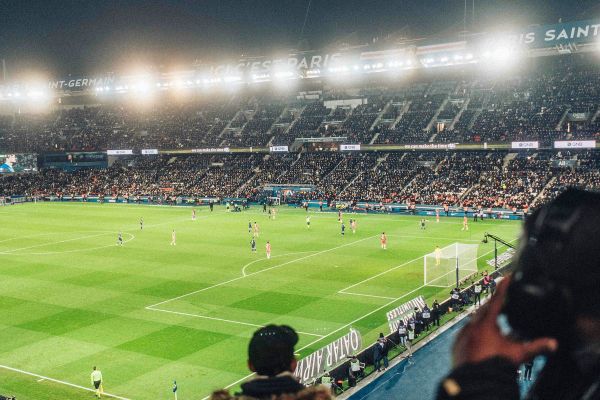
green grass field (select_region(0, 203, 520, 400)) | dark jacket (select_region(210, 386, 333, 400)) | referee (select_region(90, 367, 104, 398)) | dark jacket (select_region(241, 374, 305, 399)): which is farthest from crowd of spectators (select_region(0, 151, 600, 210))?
dark jacket (select_region(210, 386, 333, 400))

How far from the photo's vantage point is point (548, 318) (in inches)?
58.3

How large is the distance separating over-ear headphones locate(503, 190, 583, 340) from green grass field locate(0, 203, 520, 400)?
1881 cm

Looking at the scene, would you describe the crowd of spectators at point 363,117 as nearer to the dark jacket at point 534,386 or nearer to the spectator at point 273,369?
the spectator at point 273,369

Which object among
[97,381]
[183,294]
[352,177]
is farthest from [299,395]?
[352,177]

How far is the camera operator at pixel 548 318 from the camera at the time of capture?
145cm

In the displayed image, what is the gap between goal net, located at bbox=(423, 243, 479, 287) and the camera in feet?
108

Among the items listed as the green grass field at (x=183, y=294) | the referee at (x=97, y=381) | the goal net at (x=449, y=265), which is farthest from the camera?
the goal net at (x=449, y=265)

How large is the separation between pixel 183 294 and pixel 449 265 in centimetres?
1456

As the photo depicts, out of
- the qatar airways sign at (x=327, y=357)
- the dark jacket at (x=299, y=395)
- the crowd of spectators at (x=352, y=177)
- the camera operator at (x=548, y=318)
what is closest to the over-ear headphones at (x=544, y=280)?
the camera operator at (x=548, y=318)

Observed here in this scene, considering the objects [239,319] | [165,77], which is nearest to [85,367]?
[239,319]

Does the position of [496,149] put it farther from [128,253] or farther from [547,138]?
[128,253]

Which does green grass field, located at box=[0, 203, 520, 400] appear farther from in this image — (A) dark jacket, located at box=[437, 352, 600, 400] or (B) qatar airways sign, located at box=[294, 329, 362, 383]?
(A) dark jacket, located at box=[437, 352, 600, 400]

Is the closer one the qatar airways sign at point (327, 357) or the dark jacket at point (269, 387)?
the dark jacket at point (269, 387)

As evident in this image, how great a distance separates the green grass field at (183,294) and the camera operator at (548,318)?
1873 cm
